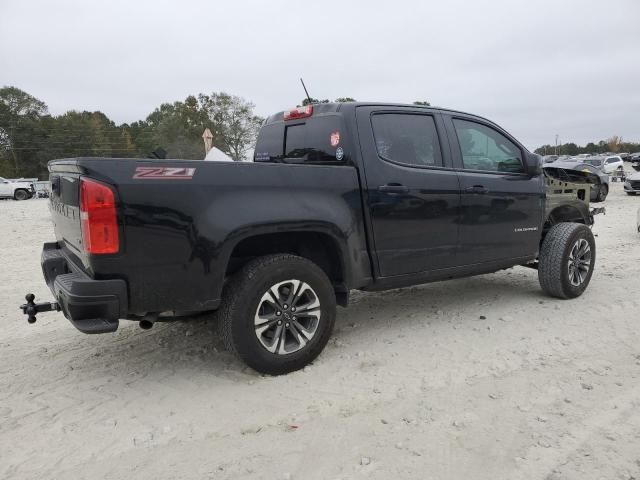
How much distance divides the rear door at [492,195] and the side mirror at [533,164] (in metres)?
0.06

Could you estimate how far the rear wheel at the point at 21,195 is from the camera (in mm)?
29016

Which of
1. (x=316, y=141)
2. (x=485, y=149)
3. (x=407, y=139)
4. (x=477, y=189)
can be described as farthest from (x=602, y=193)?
(x=316, y=141)

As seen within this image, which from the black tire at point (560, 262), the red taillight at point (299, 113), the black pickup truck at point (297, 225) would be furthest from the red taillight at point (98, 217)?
the black tire at point (560, 262)

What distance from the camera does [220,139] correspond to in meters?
42.2

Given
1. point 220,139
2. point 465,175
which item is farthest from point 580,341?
point 220,139

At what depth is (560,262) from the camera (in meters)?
5.05

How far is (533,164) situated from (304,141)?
2.44 metres

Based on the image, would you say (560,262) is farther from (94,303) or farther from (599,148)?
(599,148)

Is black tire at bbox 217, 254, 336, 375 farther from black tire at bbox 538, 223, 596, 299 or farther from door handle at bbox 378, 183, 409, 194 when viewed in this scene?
black tire at bbox 538, 223, 596, 299

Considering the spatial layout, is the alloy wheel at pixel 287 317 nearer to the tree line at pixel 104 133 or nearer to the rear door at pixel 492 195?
the rear door at pixel 492 195

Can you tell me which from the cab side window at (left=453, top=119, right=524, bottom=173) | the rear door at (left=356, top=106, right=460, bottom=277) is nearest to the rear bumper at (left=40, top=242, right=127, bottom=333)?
the rear door at (left=356, top=106, right=460, bottom=277)

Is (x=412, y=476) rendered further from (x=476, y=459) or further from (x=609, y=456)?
Answer: (x=609, y=456)

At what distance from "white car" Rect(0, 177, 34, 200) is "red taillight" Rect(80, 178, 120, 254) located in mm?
31019

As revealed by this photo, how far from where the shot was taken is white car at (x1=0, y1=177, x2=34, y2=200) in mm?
28875
